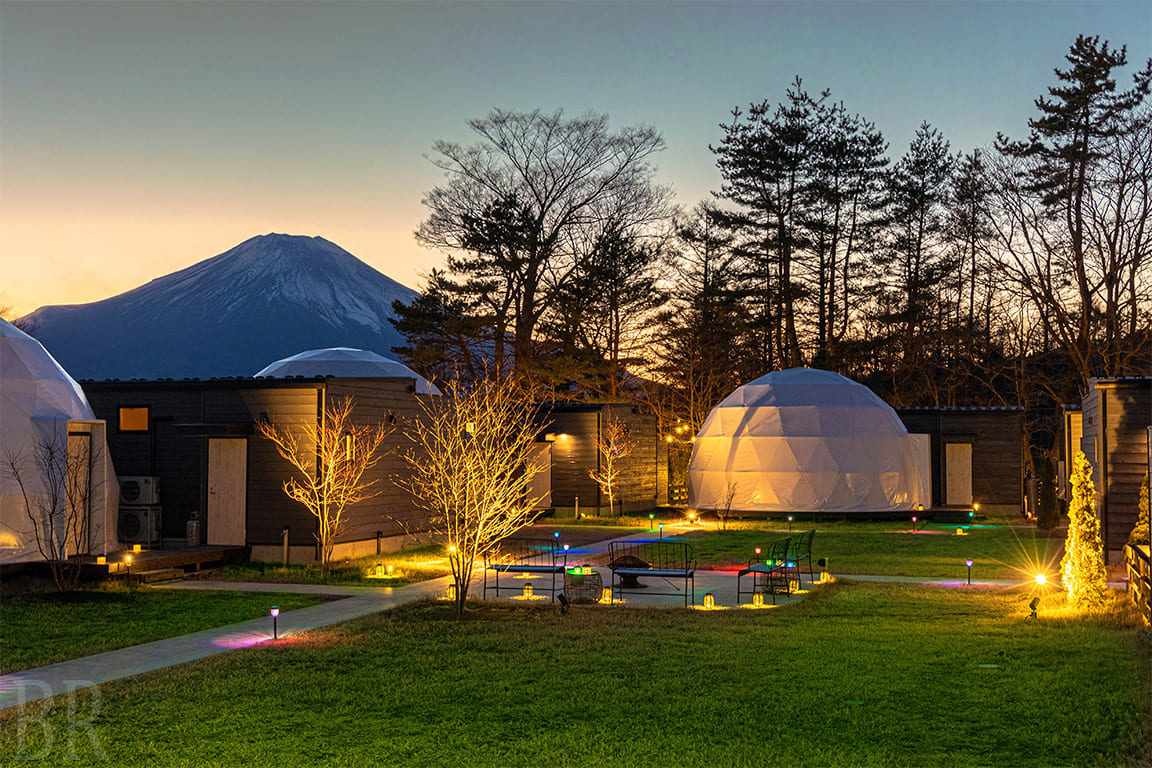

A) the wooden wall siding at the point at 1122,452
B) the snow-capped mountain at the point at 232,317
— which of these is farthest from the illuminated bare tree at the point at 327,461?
the snow-capped mountain at the point at 232,317

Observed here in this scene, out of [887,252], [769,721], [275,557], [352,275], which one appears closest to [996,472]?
[887,252]

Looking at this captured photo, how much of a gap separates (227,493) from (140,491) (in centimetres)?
197

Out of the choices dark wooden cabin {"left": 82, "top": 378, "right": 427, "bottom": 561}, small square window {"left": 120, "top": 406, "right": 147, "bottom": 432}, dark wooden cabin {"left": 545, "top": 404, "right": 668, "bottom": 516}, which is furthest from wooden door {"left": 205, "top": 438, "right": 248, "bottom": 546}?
dark wooden cabin {"left": 545, "top": 404, "right": 668, "bottom": 516}

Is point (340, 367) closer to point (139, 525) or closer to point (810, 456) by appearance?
point (810, 456)

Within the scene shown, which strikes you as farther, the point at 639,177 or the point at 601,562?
the point at 639,177

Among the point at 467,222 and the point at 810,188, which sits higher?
the point at 810,188

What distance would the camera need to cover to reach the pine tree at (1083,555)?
518 inches

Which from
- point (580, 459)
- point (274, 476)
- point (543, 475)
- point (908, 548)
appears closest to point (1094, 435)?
point (908, 548)

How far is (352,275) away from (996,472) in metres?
159

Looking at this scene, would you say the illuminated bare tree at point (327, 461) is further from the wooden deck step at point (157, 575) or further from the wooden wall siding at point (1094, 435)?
the wooden wall siding at point (1094, 435)

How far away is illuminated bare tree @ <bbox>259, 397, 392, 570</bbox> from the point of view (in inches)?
739

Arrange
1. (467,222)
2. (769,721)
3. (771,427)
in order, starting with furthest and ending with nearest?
(467,222) < (771,427) < (769,721)

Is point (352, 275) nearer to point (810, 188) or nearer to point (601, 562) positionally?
point (810, 188)

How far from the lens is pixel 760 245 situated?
46531 mm
